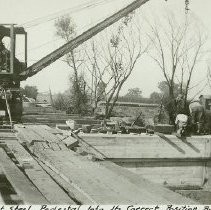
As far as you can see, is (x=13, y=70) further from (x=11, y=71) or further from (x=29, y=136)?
(x=29, y=136)

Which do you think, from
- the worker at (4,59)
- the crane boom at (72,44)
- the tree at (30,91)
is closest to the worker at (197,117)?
the crane boom at (72,44)

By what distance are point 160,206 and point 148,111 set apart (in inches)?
1604

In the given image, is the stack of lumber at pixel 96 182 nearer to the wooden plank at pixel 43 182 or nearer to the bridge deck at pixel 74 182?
the bridge deck at pixel 74 182

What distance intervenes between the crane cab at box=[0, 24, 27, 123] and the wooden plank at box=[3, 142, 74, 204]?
10913 millimetres

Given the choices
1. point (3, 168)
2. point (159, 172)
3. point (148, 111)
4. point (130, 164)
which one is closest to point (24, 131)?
point (3, 168)

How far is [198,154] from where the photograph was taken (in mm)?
16109

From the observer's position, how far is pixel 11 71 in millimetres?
18953

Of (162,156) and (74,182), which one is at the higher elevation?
(74,182)

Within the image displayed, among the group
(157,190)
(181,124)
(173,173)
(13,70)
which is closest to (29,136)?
(157,190)

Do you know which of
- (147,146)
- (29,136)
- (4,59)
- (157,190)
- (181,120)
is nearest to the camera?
(157,190)

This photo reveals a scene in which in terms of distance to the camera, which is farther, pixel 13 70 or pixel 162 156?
pixel 13 70

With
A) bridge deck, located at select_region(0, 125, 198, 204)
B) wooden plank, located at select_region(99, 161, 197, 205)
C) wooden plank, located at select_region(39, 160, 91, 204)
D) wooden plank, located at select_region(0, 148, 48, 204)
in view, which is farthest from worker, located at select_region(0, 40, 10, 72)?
wooden plank, located at select_region(99, 161, 197, 205)

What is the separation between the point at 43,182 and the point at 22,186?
0.40 m

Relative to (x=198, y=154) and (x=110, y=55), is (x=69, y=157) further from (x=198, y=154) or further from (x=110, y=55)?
(x=110, y=55)
